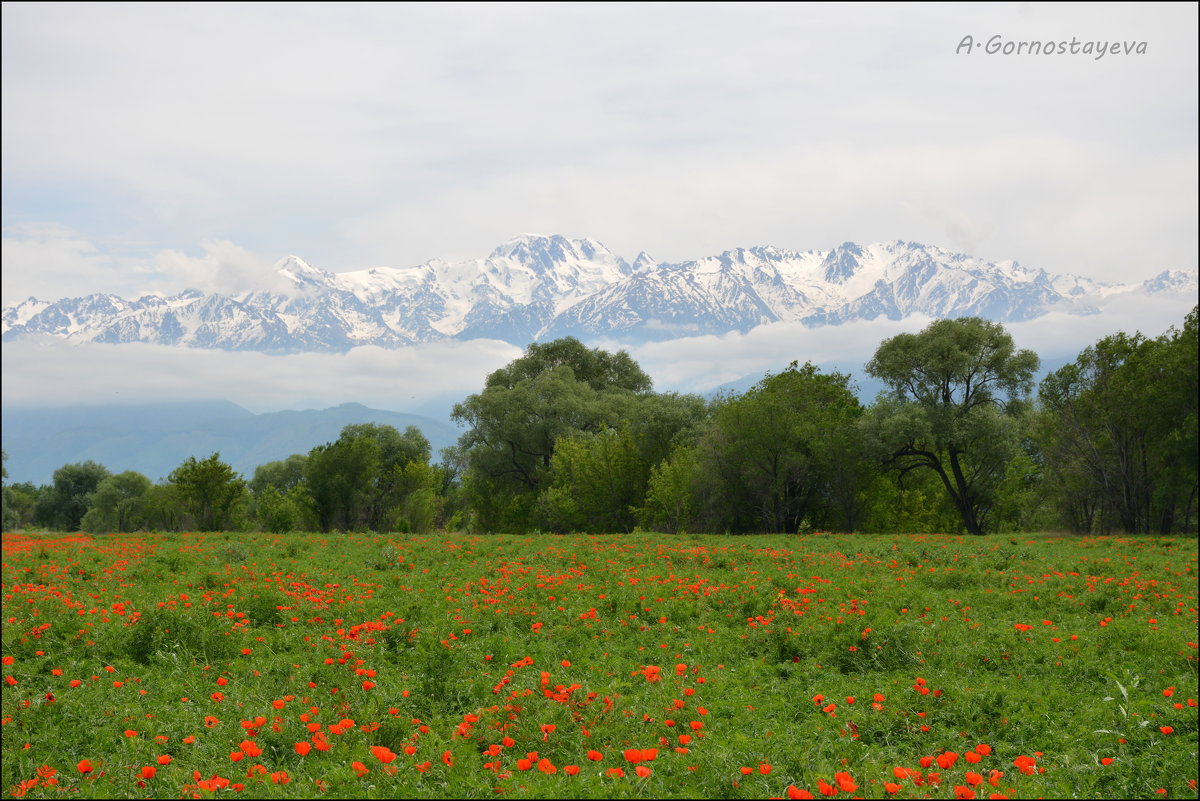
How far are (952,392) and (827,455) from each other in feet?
25.8

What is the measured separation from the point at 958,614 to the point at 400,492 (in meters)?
59.1

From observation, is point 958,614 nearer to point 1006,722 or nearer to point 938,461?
point 1006,722

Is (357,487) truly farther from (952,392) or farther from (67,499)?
(67,499)

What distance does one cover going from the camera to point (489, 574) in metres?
15.6

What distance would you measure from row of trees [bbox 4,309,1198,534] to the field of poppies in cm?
696

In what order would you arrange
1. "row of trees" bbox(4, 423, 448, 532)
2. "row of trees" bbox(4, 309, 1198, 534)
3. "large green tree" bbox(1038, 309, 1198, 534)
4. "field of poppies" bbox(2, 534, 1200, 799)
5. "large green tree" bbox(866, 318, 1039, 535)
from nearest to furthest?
"field of poppies" bbox(2, 534, 1200, 799) → "large green tree" bbox(1038, 309, 1198, 534) → "row of trees" bbox(4, 309, 1198, 534) → "large green tree" bbox(866, 318, 1039, 535) → "row of trees" bbox(4, 423, 448, 532)

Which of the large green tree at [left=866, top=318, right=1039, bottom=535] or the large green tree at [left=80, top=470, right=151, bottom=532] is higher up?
the large green tree at [left=866, top=318, right=1039, bottom=535]

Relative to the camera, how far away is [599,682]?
850 centimetres

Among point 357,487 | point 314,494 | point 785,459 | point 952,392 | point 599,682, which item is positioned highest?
point 952,392

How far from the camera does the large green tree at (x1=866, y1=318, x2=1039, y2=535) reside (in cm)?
3538

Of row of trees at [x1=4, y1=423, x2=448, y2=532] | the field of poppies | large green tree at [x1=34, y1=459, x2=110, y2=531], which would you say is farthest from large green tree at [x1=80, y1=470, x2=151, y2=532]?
the field of poppies

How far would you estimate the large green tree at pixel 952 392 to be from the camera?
35.4 metres

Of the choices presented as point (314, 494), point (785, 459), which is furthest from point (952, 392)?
point (314, 494)

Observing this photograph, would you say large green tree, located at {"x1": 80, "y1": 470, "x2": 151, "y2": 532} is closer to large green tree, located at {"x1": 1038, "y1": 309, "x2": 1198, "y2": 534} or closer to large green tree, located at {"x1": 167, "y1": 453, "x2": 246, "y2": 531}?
large green tree, located at {"x1": 167, "y1": 453, "x2": 246, "y2": 531}
